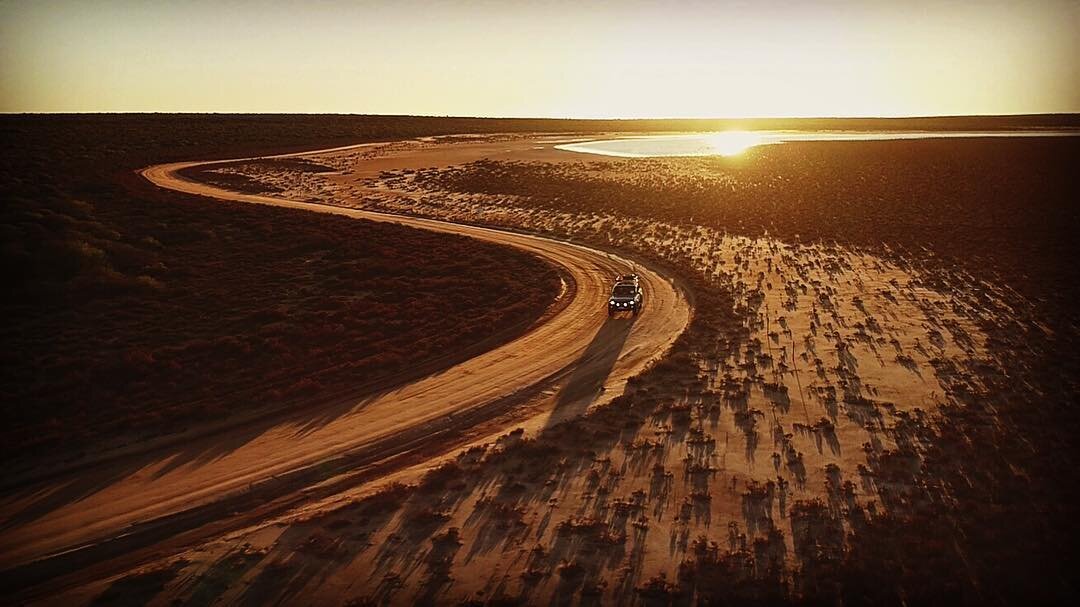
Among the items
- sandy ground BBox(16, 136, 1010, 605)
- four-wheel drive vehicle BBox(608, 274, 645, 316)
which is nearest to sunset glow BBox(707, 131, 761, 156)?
four-wheel drive vehicle BBox(608, 274, 645, 316)

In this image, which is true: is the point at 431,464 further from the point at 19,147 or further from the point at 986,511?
the point at 19,147

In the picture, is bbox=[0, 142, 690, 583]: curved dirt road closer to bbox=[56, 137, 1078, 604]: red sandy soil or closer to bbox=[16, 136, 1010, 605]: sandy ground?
bbox=[16, 136, 1010, 605]: sandy ground

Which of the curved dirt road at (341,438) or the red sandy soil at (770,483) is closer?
the red sandy soil at (770,483)

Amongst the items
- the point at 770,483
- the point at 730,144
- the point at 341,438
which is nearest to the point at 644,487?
the point at 770,483

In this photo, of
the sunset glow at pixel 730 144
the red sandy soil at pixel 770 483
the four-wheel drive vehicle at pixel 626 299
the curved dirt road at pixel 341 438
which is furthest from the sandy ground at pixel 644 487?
the sunset glow at pixel 730 144

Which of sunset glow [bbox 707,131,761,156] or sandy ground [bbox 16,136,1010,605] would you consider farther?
sunset glow [bbox 707,131,761,156]

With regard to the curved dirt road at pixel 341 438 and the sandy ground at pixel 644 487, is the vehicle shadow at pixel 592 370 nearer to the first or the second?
the curved dirt road at pixel 341 438
